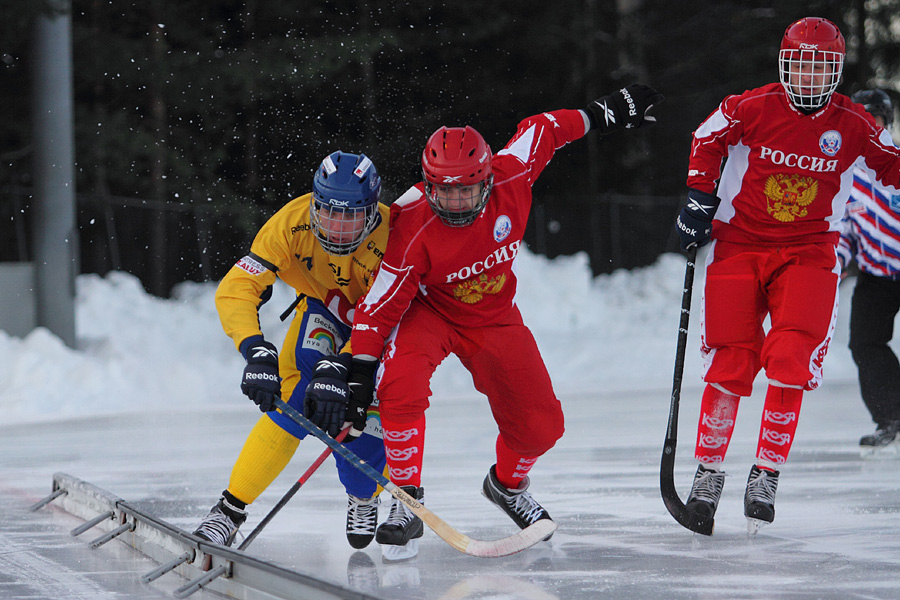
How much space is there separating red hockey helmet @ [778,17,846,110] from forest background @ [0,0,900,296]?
6175mm

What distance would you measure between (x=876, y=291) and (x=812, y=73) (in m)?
1.98

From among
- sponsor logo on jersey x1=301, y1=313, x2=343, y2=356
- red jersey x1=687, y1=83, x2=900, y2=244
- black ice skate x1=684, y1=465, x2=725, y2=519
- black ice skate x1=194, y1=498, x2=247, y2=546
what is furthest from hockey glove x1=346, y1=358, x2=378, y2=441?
red jersey x1=687, y1=83, x2=900, y2=244

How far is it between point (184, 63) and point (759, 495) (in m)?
10.7

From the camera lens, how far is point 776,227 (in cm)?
358

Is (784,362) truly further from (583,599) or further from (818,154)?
(583,599)

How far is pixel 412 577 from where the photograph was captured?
2.94 meters

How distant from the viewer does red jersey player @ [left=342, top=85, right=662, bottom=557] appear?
3189 millimetres

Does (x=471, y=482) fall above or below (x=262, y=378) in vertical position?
below

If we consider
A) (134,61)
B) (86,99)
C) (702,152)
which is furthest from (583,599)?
(86,99)

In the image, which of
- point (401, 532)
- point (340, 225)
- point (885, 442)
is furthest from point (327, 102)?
point (401, 532)

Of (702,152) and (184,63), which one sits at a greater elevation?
(702,152)

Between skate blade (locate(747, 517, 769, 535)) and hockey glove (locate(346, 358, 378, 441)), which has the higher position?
hockey glove (locate(346, 358, 378, 441))

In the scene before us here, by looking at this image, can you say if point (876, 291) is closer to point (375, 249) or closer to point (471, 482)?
point (471, 482)

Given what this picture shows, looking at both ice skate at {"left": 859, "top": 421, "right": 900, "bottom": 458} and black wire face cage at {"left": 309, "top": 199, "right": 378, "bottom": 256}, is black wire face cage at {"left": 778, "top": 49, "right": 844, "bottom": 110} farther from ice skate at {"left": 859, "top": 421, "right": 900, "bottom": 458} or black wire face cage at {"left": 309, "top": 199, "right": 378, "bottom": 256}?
ice skate at {"left": 859, "top": 421, "right": 900, "bottom": 458}
